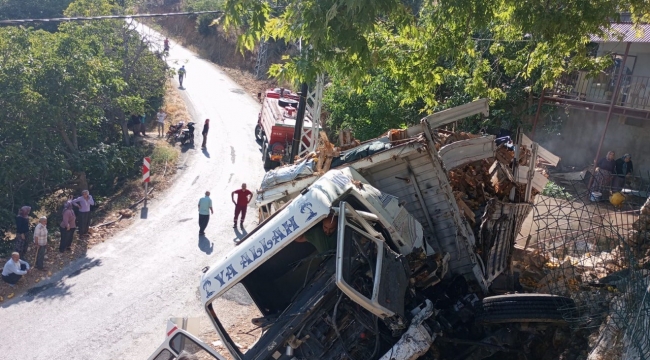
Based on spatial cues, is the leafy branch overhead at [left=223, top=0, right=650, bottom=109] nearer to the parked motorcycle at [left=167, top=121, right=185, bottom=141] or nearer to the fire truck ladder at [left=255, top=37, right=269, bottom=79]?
the parked motorcycle at [left=167, top=121, right=185, bottom=141]

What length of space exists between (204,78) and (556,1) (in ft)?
109

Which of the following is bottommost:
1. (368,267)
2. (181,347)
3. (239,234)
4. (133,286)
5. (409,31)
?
(239,234)

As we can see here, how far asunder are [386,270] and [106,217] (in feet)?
43.0

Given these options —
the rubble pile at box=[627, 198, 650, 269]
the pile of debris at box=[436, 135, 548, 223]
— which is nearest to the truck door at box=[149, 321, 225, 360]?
the pile of debris at box=[436, 135, 548, 223]

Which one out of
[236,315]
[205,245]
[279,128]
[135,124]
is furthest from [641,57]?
[135,124]

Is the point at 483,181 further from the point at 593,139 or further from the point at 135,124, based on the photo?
the point at 135,124

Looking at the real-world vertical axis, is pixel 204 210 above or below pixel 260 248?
below

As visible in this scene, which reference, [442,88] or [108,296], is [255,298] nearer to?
[108,296]

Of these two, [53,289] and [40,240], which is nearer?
[53,289]

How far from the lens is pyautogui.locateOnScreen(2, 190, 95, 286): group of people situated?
12.3 metres

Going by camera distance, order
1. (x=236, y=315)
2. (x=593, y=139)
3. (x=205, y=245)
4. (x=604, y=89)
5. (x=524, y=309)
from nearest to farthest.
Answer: (x=524, y=309)
(x=236, y=315)
(x=205, y=245)
(x=604, y=89)
(x=593, y=139)

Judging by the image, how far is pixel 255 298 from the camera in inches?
286

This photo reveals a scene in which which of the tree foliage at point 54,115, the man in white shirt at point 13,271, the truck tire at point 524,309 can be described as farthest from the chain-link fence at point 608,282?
the tree foliage at point 54,115

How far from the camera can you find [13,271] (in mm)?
12234
